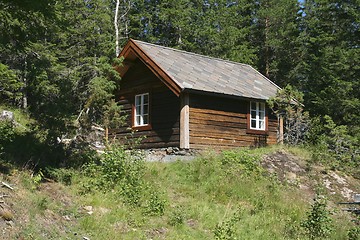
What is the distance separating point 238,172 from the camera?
14.7m

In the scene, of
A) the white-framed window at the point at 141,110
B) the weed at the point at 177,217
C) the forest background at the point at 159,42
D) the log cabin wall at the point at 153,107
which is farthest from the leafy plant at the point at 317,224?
the white-framed window at the point at 141,110

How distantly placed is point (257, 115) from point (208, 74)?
2913 mm

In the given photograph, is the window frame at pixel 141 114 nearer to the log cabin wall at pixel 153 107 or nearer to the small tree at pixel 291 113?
the log cabin wall at pixel 153 107

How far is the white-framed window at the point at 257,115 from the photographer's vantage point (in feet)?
64.2

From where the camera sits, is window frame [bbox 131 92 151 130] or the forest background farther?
window frame [bbox 131 92 151 130]

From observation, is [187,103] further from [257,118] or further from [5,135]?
[5,135]

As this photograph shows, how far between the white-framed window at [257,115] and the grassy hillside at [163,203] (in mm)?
4477

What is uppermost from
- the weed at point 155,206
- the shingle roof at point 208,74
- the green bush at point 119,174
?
the shingle roof at point 208,74

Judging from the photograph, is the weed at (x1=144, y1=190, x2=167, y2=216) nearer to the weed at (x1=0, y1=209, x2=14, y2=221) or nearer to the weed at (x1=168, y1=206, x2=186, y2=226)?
the weed at (x1=168, y1=206, x2=186, y2=226)

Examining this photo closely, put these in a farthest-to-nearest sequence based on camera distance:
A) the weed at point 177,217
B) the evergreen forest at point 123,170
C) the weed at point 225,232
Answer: the weed at point 177,217 < the evergreen forest at point 123,170 < the weed at point 225,232

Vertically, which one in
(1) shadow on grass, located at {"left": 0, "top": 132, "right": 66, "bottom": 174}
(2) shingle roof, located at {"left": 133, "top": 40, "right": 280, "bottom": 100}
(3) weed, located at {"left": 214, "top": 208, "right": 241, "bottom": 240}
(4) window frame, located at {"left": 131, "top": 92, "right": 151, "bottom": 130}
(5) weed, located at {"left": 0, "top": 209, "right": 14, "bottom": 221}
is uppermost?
(2) shingle roof, located at {"left": 133, "top": 40, "right": 280, "bottom": 100}

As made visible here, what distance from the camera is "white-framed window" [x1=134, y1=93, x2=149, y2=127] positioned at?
63.1ft

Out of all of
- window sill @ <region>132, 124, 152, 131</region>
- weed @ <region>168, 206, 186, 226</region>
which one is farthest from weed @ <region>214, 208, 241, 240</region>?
window sill @ <region>132, 124, 152, 131</region>

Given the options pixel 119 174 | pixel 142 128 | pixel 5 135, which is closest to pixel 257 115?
pixel 142 128
